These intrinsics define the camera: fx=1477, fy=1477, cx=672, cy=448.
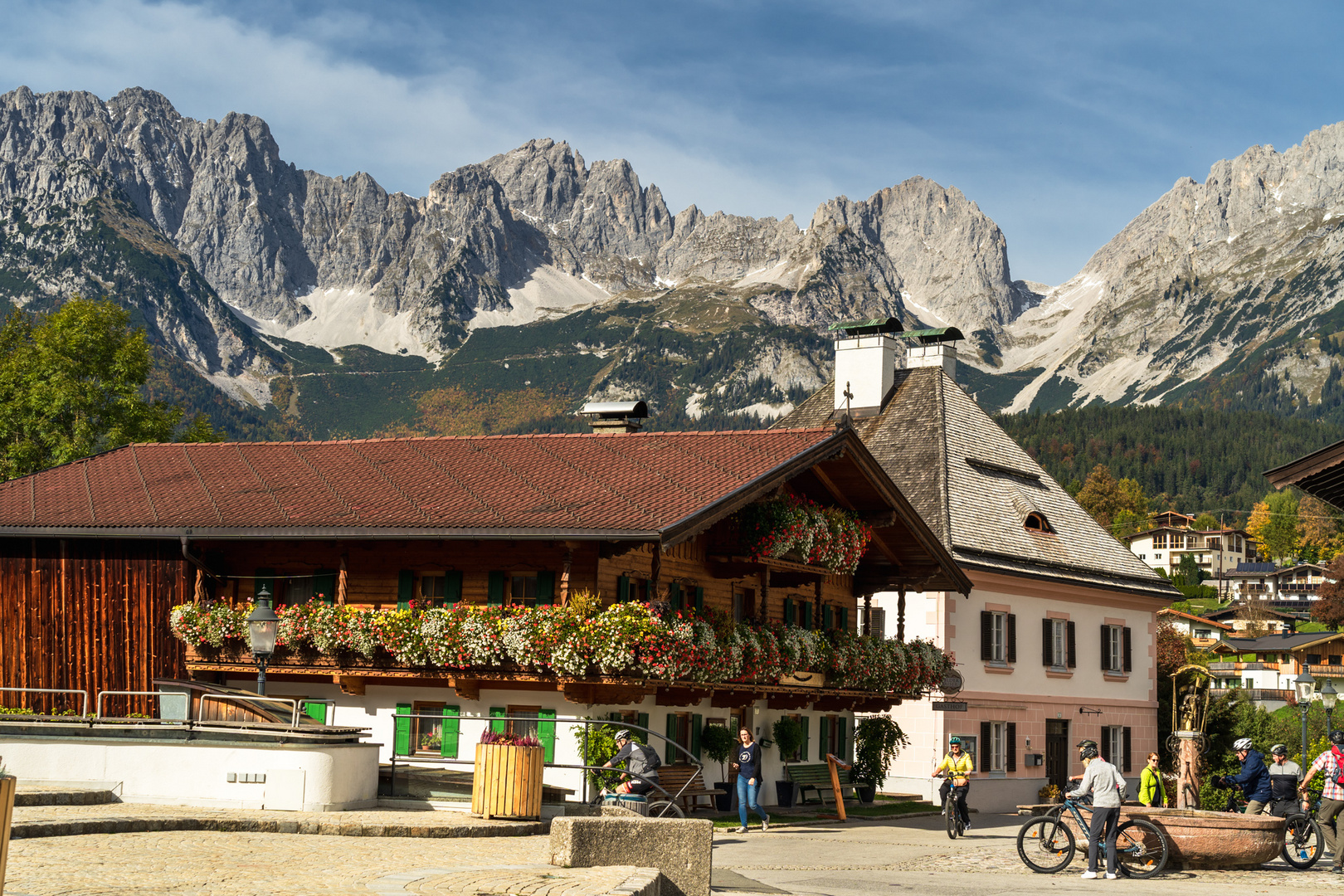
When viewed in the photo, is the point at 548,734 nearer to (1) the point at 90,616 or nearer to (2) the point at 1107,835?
(1) the point at 90,616

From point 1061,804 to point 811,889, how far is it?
16.4 ft

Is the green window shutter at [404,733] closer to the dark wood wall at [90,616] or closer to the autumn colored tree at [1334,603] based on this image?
the dark wood wall at [90,616]

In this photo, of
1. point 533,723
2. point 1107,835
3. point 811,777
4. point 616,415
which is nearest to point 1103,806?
point 1107,835

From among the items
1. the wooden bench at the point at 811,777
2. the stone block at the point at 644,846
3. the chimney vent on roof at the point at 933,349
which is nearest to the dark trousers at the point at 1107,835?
the stone block at the point at 644,846

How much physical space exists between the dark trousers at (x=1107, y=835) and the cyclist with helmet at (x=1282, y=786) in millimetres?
4572

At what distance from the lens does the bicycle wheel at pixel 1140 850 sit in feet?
63.3

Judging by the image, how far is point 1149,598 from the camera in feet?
151

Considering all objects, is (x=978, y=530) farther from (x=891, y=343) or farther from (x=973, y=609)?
(x=891, y=343)

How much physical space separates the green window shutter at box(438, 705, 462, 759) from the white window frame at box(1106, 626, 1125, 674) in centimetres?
2457

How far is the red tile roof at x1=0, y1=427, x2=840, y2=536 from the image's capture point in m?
25.7

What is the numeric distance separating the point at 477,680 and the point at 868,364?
24.0 m

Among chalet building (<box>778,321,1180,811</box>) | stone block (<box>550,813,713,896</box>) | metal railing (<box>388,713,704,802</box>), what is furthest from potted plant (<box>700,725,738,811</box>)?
stone block (<box>550,813,713,896</box>)

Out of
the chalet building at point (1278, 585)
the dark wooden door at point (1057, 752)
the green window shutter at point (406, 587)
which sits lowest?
the dark wooden door at point (1057, 752)

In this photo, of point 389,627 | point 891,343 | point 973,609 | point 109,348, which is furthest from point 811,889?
point 109,348
